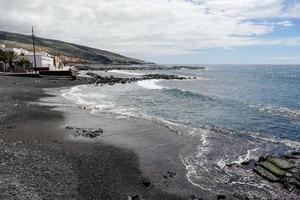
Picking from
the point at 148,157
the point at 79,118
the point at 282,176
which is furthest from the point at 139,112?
the point at 282,176

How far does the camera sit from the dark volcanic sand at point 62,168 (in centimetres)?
1498

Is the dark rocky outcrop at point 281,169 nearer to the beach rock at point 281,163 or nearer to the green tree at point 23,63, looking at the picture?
the beach rock at point 281,163

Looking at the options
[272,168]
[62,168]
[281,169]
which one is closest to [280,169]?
[281,169]

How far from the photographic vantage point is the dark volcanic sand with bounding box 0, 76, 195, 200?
590 inches

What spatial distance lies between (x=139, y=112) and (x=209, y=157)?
1716 centimetres

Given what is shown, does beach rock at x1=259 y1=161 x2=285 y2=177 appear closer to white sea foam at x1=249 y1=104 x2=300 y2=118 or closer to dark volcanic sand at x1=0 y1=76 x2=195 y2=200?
Answer: dark volcanic sand at x1=0 y1=76 x2=195 y2=200

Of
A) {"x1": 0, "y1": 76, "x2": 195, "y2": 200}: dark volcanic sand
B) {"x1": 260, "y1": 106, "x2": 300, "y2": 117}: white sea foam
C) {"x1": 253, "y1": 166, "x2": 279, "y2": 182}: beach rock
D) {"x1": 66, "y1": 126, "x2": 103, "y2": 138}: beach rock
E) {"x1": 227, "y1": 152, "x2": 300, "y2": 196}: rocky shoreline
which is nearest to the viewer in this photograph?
{"x1": 0, "y1": 76, "x2": 195, "y2": 200}: dark volcanic sand

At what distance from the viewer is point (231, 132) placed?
95.6 feet

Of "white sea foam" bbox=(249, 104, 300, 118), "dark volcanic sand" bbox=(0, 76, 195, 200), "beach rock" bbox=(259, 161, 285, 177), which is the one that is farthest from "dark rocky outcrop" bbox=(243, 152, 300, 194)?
"white sea foam" bbox=(249, 104, 300, 118)

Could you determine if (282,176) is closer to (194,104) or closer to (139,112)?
(139,112)

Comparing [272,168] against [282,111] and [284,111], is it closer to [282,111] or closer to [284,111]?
[282,111]

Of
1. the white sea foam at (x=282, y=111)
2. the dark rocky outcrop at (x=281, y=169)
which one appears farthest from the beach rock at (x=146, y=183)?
the white sea foam at (x=282, y=111)

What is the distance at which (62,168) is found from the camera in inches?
703

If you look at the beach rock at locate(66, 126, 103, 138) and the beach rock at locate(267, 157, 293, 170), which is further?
the beach rock at locate(66, 126, 103, 138)
